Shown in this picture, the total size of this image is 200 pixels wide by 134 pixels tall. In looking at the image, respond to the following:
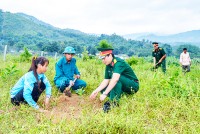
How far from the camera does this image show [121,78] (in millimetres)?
5020

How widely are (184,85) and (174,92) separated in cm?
21

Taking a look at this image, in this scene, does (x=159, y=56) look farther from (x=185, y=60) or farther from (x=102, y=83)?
(x=102, y=83)

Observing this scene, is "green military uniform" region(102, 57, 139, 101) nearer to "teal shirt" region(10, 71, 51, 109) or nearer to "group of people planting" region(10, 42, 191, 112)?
"group of people planting" region(10, 42, 191, 112)

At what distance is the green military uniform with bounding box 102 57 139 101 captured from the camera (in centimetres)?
486

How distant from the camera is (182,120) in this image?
13.5ft

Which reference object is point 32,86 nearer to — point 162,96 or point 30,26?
point 162,96

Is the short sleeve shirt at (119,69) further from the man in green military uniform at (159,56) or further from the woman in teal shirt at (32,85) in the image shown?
the man in green military uniform at (159,56)

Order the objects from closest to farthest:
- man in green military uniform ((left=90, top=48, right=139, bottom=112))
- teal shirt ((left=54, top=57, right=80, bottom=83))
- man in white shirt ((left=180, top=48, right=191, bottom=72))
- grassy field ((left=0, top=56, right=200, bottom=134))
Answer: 1. grassy field ((left=0, top=56, right=200, bottom=134))
2. man in green military uniform ((left=90, top=48, right=139, bottom=112))
3. teal shirt ((left=54, top=57, right=80, bottom=83))
4. man in white shirt ((left=180, top=48, right=191, bottom=72))

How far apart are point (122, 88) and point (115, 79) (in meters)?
0.47

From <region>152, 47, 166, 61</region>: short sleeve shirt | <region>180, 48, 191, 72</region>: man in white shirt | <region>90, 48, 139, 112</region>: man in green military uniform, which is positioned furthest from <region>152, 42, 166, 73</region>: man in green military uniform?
<region>90, 48, 139, 112</region>: man in green military uniform

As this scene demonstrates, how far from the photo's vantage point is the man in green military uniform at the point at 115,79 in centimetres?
475

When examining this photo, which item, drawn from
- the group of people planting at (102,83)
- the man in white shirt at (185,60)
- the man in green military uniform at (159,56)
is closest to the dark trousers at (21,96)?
the group of people planting at (102,83)

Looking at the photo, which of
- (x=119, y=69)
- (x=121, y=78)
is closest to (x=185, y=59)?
(x=121, y=78)

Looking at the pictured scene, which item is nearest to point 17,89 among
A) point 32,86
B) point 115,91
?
point 32,86
